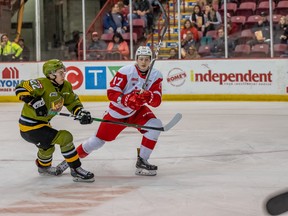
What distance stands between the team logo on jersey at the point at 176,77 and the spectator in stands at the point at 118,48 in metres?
0.91

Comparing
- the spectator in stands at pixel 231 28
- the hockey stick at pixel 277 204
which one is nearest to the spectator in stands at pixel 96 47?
the spectator in stands at pixel 231 28

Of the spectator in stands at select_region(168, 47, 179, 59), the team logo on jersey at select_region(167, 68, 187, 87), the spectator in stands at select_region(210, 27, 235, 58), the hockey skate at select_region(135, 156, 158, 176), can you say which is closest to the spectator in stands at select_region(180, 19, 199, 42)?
the spectator in stands at select_region(168, 47, 179, 59)

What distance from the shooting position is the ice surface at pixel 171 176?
410cm

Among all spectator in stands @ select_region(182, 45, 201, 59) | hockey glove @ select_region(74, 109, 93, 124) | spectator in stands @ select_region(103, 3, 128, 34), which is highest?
spectator in stands @ select_region(103, 3, 128, 34)

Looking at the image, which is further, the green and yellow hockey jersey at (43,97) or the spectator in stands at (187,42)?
the spectator in stands at (187,42)

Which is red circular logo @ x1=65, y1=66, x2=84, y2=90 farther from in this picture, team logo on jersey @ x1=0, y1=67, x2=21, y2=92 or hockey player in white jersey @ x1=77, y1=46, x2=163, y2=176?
hockey player in white jersey @ x1=77, y1=46, x2=163, y2=176

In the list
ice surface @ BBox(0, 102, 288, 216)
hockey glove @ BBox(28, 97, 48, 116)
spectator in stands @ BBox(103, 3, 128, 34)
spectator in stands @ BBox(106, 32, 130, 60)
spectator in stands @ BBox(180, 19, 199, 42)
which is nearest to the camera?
ice surface @ BBox(0, 102, 288, 216)

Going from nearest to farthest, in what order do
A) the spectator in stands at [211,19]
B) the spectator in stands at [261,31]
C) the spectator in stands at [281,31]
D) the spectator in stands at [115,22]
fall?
the spectator in stands at [281,31], the spectator in stands at [261,31], the spectator in stands at [211,19], the spectator in stands at [115,22]

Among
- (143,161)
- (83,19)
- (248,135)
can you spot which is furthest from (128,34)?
(143,161)

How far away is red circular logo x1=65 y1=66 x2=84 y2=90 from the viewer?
492 inches

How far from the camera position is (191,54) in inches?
482

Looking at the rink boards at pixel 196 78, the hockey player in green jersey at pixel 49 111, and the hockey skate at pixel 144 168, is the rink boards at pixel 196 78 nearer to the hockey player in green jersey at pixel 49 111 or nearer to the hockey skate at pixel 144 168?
the hockey skate at pixel 144 168

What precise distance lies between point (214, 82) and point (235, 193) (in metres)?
7.59

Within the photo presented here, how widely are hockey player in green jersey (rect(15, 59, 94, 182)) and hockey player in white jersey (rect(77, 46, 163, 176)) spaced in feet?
1.00
